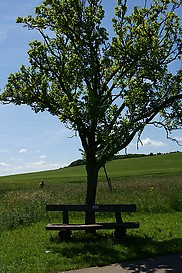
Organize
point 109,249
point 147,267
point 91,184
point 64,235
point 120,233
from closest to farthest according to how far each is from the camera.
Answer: point 147,267, point 109,249, point 120,233, point 64,235, point 91,184

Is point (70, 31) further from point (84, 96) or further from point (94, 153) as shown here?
point (94, 153)

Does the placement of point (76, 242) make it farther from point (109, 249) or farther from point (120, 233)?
point (109, 249)

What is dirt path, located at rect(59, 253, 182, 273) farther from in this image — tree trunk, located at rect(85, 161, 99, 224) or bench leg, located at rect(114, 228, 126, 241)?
tree trunk, located at rect(85, 161, 99, 224)

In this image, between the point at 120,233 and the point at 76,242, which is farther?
the point at 120,233

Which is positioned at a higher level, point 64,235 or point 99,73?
point 99,73

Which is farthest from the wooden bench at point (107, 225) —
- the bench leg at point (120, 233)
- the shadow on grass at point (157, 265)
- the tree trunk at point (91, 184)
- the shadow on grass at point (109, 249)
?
the shadow on grass at point (157, 265)

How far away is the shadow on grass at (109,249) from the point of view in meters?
8.05

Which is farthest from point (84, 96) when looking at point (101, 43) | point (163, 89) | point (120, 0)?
point (120, 0)

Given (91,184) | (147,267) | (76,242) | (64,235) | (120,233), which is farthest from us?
(91,184)

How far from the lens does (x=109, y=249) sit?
9.02 metres

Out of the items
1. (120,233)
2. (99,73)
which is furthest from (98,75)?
(120,233)

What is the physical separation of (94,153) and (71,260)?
12.3 ft

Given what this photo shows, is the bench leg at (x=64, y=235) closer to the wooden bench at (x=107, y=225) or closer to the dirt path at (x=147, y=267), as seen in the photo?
the wooden bench at (x=107, y=225)

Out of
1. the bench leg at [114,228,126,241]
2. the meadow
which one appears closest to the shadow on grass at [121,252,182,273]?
the meadow
